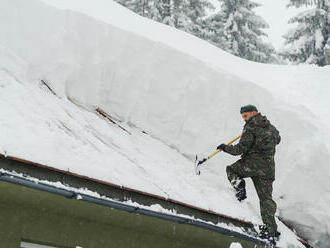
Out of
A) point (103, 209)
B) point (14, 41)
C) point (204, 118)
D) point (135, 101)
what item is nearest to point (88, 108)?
point (135, 101)

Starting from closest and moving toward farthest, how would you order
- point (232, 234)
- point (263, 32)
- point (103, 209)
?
point (103, 209), point (232, 234), point (263, 32)

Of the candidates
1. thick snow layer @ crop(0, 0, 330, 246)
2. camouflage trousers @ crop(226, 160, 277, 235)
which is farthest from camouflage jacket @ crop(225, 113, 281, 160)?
thick snow layer @ crop(0, 0, 330, 246)

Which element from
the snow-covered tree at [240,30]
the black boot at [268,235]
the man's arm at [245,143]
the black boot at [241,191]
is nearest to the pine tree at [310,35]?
the snow-covered tree at [240,30]

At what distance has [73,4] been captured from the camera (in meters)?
7.75

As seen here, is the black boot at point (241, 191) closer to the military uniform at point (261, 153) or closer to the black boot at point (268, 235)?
the military uniform at point (261, 153)

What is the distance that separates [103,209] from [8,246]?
97 centimetres

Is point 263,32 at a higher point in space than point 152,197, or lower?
higher

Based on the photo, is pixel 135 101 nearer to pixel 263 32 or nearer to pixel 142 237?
pixel 142 237

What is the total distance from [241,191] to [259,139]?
947 millimetres

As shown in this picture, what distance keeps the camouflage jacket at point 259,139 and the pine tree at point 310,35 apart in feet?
43.4

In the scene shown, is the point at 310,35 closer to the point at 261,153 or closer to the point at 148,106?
the point at 148,106

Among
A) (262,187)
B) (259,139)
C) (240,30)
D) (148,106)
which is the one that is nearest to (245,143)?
(259,139)

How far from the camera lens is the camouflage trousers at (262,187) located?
5.59 meters

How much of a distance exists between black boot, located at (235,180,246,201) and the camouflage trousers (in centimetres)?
14
